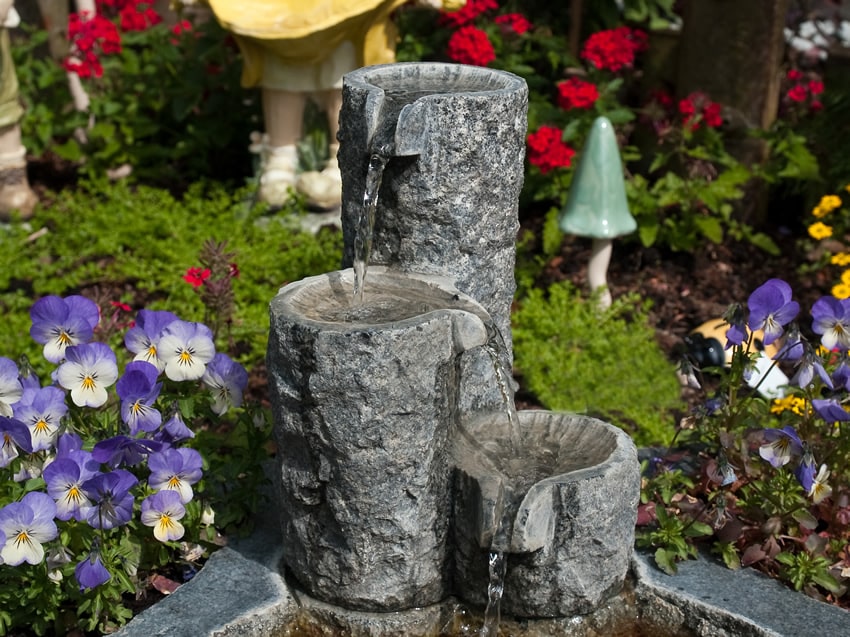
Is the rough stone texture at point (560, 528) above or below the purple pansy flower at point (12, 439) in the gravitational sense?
below

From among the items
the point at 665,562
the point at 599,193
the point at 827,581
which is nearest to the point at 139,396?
the point at 665,562

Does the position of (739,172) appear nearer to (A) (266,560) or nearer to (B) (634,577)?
(B) (634,577)

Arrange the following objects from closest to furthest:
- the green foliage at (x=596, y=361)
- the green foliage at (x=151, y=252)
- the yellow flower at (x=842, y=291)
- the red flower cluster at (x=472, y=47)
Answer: the green foliage at (x=596, y=361) → the yellow flower at (x=842, y=291) → the green foliage at (x=151, y=252) → the red flower cluster at (x=472, y=47)

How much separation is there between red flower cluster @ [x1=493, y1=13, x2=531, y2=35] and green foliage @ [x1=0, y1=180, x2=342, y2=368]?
4.46ft

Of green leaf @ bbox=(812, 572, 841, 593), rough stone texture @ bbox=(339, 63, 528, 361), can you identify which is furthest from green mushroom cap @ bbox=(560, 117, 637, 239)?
green leaf @ bbox=(812, 572, 841, 593)

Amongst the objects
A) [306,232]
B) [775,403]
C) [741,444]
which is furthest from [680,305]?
[741,444]

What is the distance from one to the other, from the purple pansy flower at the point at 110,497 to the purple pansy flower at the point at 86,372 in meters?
0.27

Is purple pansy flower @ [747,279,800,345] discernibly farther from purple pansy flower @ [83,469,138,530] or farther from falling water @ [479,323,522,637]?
purple pansy flower @ [83,469,138,530]

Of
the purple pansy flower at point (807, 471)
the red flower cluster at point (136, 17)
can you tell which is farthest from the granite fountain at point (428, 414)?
the red flower cluster at point (136, 17)

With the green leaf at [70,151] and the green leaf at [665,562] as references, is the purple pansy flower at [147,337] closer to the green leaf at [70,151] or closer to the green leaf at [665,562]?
the green leaf at [665,562]

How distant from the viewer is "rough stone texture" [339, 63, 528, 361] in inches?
114

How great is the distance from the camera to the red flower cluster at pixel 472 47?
5.57 meters

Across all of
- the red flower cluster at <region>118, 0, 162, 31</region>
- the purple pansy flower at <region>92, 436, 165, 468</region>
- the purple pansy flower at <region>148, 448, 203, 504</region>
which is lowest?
the purple pansy flower at <region>148, 448, 203, 504</region>

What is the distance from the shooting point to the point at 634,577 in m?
3.14
